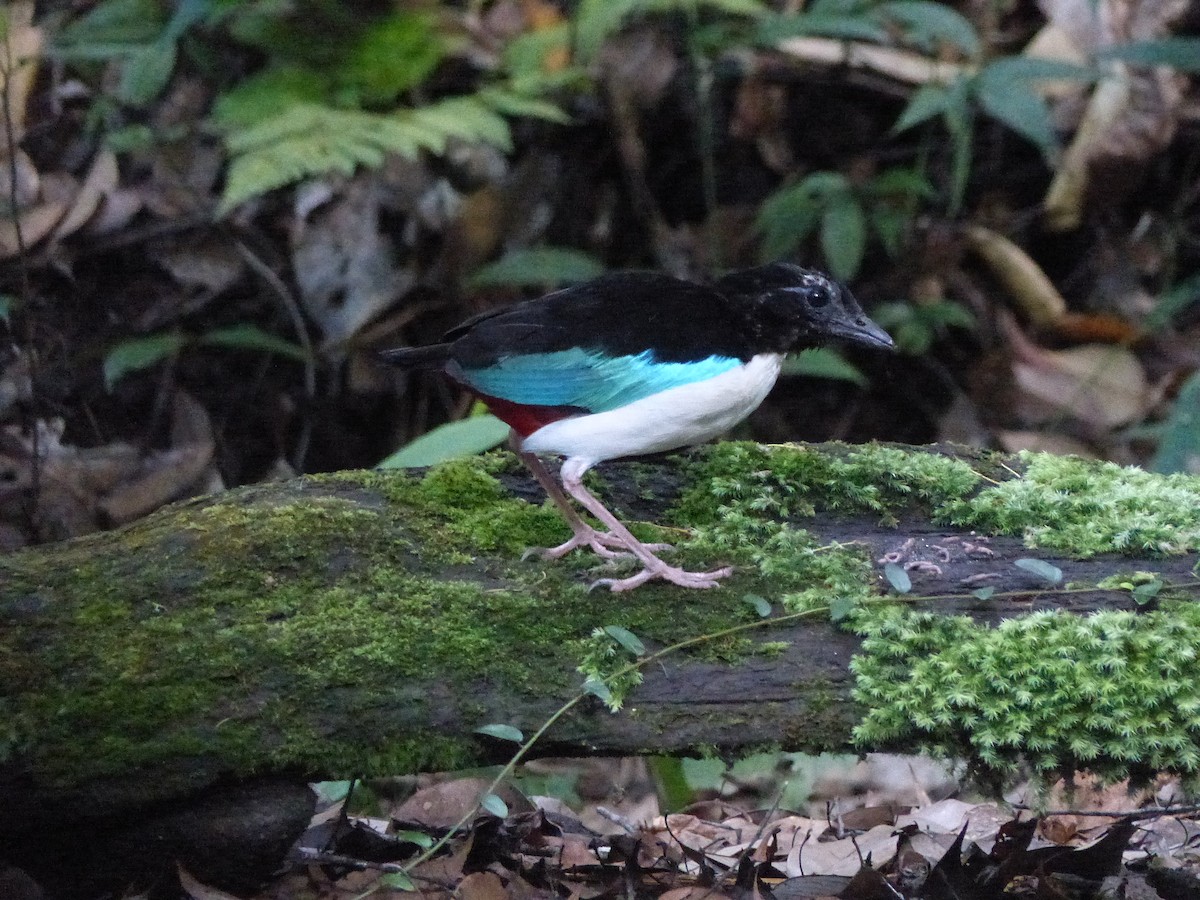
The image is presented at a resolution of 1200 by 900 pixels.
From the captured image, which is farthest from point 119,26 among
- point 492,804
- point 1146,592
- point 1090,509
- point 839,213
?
point 1146,592

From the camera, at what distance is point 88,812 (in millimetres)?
2633

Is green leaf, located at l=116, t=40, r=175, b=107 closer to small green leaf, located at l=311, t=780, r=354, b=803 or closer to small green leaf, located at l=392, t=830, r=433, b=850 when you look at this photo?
small green leaf, located at l=311, t=780, r=354, b=803

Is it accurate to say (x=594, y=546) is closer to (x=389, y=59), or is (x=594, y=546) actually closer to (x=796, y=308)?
(x=796, y=308)

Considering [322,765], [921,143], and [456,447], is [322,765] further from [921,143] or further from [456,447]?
[921,143]

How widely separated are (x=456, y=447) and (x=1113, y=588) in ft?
7.04

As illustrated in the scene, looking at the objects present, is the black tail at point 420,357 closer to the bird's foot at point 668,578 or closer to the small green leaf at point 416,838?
the bird's foot at point 668,578

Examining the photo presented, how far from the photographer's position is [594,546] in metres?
3.28

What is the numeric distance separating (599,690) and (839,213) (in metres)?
4.31

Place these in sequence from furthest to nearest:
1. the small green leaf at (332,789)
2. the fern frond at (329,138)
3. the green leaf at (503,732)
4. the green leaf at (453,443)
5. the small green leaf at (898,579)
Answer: the fern frond at (329,138), the green leaf at (453,443), the small green leaf at (332,789), the small green leaf at (898,579), the green leaf at (503,732)

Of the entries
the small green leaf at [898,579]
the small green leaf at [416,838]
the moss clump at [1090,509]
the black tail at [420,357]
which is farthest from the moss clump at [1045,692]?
the black tail at [420,357]

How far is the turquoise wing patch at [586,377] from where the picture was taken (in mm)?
3264

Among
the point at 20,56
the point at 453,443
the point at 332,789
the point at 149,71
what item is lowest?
the point at 332,789

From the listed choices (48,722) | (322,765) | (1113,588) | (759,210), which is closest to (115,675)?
(48,722)

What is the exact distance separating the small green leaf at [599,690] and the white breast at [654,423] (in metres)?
0.72
